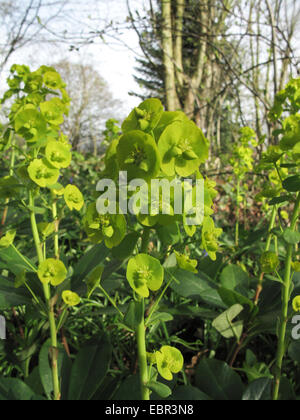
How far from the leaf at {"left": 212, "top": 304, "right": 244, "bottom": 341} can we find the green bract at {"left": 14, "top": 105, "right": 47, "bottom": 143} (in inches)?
31.7

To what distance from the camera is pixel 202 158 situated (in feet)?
2.16

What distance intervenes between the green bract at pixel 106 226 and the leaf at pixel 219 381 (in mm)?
619

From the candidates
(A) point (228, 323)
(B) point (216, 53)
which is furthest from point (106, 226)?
(B) point (216, 53)

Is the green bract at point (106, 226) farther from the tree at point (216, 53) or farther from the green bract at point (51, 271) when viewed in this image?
the tree at point (216, 53)

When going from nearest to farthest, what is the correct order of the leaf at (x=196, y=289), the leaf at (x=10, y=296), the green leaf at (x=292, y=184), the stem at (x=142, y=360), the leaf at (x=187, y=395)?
1. the stem at (x=142, y=360)
2. the green leaf at (x=292, y=184)
3. the leaf at (x=187, y=395)
4. the leaf at (x=10, y=296)
5. the leaf at (x=196, y=289)

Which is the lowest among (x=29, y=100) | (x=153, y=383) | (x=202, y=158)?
(x=153, y=383)

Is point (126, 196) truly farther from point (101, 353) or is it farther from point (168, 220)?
Answer: point (101, 353)

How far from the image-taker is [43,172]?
2.98 feet

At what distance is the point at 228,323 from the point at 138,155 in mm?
751

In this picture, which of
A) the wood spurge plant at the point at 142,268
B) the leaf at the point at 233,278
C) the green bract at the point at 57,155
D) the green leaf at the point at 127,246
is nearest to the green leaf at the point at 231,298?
the wood spurge plant at the point at 142,268

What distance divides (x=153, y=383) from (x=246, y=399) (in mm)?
394

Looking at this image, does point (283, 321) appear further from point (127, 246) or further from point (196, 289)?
point (127, 246)

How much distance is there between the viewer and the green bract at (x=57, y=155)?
92cm

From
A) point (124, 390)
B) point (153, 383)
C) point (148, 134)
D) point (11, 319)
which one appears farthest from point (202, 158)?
point (11, 319)
